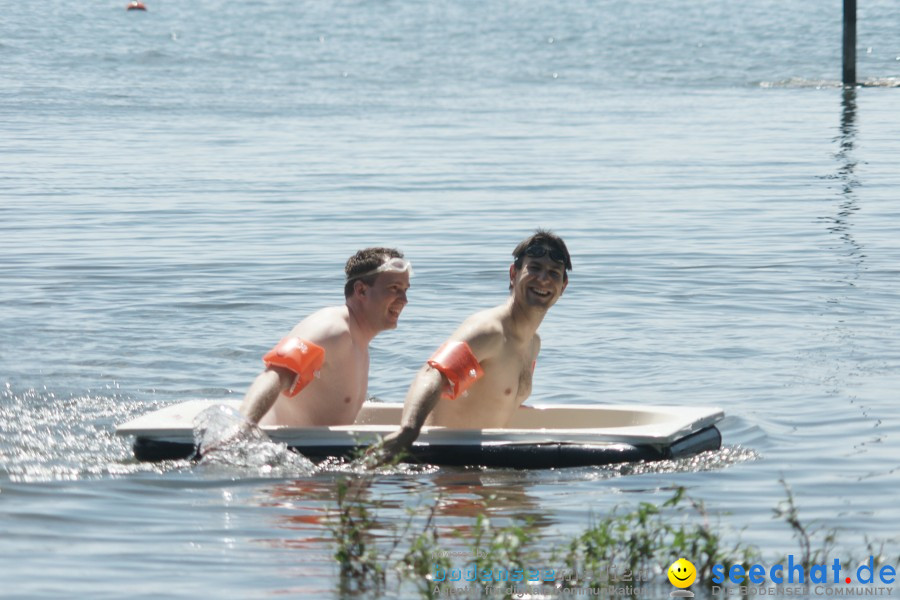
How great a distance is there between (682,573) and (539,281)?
2.54 m

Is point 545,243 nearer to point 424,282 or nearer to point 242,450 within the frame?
point 242,450

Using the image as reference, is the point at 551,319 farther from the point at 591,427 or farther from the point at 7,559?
the point at 7,559

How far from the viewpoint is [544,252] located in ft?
26.7

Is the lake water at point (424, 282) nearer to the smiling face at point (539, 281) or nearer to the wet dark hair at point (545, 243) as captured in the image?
the smiling face at point (539, 281)

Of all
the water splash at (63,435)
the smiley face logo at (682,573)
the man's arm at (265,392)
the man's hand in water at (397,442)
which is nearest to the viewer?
the smiley face logo at (682,573)

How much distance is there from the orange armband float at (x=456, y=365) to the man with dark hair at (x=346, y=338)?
1.70ft

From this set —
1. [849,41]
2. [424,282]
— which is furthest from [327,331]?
[849,41]

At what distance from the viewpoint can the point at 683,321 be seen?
1296 centimetres

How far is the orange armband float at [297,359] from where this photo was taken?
8.14 meters

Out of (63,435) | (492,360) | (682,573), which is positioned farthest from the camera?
(63,435)

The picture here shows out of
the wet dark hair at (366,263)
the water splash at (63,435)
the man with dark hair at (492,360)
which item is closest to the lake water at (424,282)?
the water splash at (63,435)

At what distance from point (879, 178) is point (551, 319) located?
1040 cm

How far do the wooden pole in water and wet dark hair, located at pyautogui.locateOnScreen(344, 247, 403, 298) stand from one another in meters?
27.1

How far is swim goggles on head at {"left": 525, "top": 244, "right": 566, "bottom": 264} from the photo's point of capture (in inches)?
320
